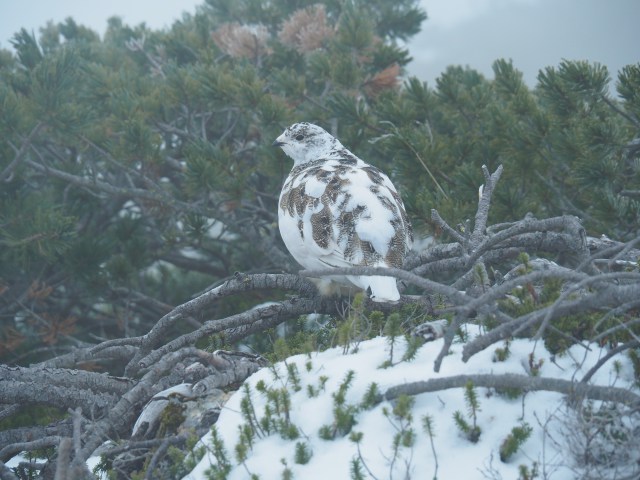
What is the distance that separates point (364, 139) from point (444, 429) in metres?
3.36

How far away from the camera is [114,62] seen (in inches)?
292

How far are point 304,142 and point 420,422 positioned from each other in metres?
2.68

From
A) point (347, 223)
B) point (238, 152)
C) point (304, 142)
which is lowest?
point (347, 223)

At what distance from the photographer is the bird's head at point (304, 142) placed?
4.84m

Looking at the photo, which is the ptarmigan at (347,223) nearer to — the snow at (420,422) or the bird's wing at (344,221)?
the bird's wing at (344,221)

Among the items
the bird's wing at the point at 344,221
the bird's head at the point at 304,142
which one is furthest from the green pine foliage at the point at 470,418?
the bird's head at the point at 304,142

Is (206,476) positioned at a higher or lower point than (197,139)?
lower

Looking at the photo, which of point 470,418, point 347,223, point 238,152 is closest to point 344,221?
point 347,223

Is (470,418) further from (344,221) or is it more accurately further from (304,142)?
(304,142)

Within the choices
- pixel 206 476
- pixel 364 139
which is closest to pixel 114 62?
pixel 364 139

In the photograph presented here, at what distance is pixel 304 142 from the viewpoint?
4.85 m

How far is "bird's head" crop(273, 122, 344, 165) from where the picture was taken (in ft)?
15.9

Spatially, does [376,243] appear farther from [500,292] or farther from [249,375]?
[500,292]

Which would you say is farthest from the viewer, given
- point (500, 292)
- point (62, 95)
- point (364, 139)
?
point (364, 139)
